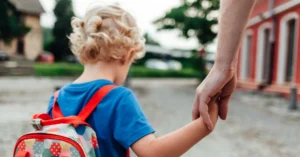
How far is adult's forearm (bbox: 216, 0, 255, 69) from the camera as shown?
3.69 feet

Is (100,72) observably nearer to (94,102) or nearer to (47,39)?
(94,102)

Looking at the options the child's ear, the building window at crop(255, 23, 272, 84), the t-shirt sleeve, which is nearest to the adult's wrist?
the t-shirt sleeve

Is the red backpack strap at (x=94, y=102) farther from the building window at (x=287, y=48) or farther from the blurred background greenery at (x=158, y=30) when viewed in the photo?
the building window at (x=287, y=48)

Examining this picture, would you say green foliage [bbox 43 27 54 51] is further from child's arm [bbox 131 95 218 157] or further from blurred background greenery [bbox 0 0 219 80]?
child's arm [bbox 131 95 218 157]

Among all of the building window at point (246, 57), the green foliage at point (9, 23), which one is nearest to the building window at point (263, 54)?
the building window at point (246, 57)

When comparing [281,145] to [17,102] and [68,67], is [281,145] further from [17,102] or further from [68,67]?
[68,67]

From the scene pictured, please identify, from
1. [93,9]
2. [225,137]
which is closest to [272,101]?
[225,137]

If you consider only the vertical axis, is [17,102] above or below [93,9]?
below

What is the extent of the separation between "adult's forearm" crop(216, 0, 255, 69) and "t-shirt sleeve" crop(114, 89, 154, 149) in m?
0.33

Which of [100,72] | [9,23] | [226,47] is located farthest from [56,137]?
[9,23]

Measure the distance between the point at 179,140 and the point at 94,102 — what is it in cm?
34

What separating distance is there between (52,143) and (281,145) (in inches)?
193

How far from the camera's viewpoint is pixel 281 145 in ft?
18.0

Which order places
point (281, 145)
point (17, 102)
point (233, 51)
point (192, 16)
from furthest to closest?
point (192, 16)
point (17, 102)
point (281, 145)
point (233, 51)
